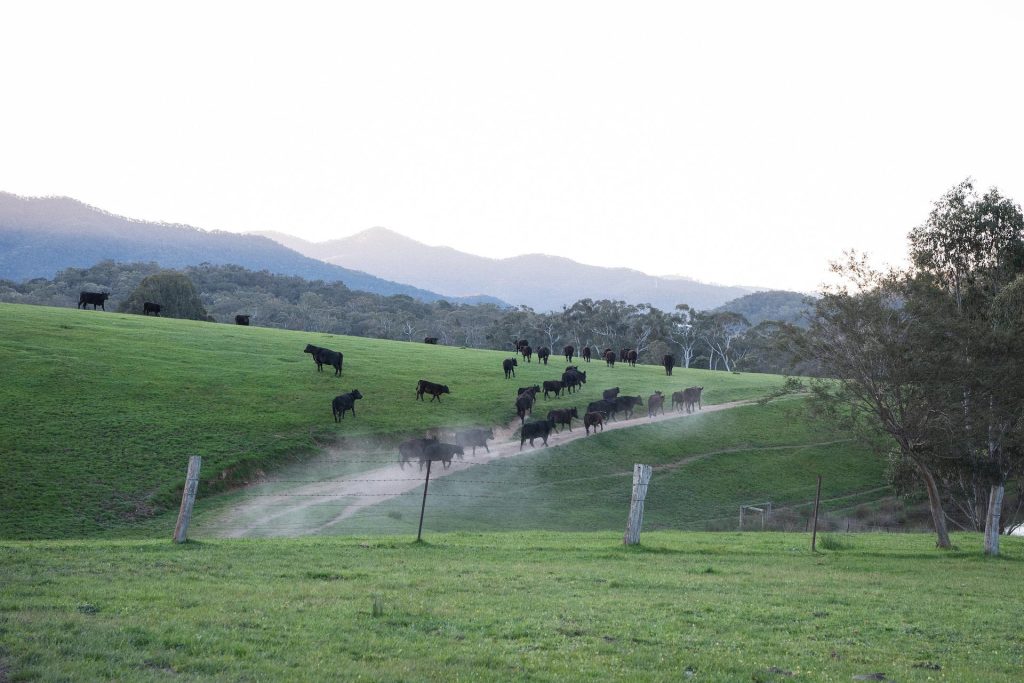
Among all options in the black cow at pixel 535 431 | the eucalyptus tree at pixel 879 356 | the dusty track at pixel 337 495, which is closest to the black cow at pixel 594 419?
the black cow at pixel 535 431

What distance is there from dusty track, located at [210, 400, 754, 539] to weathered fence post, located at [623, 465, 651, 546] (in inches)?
366

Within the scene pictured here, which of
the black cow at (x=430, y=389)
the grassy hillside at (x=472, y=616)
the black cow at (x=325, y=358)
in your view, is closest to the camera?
the grassy hillside at (x=472, y=616)

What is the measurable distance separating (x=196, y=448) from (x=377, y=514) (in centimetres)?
875

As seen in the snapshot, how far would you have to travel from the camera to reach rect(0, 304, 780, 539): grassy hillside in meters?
25.2

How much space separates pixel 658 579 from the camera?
15.9 metres

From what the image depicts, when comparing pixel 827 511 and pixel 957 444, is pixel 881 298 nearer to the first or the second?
pixel 957 444

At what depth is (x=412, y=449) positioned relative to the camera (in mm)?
32688

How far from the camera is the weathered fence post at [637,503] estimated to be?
20.4 m

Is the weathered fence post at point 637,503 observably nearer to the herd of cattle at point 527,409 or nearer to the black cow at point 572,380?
the herd of cattle at point 527,409

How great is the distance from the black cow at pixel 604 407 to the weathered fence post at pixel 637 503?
74.9 ft

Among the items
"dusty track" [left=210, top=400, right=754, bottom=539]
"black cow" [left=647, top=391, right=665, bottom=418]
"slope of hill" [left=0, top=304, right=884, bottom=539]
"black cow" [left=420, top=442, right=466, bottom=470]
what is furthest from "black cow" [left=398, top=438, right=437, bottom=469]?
"black cow" [left=647, top=391, right=665, bottom=418]

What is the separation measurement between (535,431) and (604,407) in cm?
826

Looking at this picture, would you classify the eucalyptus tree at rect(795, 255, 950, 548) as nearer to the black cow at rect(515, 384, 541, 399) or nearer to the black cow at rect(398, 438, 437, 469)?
the black cow at rect(398, 438, 437, 469)

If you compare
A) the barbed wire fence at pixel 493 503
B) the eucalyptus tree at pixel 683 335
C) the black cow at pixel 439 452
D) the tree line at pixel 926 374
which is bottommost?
the barbed wire fence at pixel 493 503
